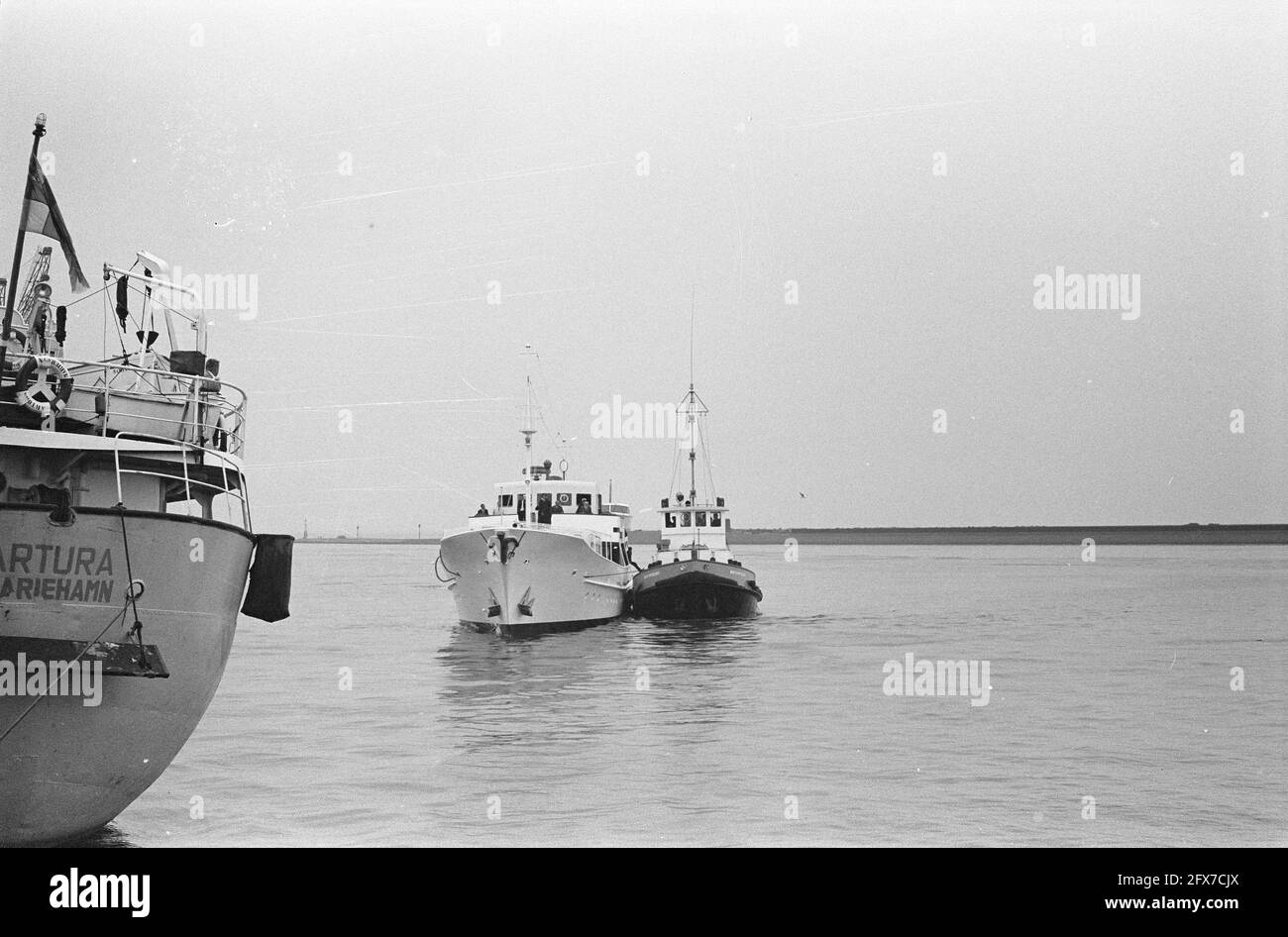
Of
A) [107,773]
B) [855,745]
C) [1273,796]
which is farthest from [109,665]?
[1273,796]

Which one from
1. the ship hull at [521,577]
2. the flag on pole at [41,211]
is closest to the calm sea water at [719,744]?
the ship hull at [521,577]

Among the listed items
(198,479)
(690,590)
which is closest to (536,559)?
(690,590)

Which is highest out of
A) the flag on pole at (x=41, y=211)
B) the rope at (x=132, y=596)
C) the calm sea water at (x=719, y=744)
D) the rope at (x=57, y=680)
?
the flag on pole at (x=41, y=211)

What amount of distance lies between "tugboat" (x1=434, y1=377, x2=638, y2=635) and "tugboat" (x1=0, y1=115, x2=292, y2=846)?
15.1 m

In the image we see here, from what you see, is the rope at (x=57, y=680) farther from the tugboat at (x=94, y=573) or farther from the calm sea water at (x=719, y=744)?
the calm sea water at (x=719, y=744)

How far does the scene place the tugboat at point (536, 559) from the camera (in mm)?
24562

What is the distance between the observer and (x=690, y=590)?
98.0 ft

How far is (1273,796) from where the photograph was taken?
37.8 feet

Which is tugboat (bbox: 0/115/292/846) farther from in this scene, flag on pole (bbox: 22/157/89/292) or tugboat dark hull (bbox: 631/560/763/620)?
tugboat dark hull (bbox: 631/560/763/620)

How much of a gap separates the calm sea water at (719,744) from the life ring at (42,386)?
3198 mm

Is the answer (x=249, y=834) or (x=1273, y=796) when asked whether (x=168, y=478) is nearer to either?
(x=249, y=834)
